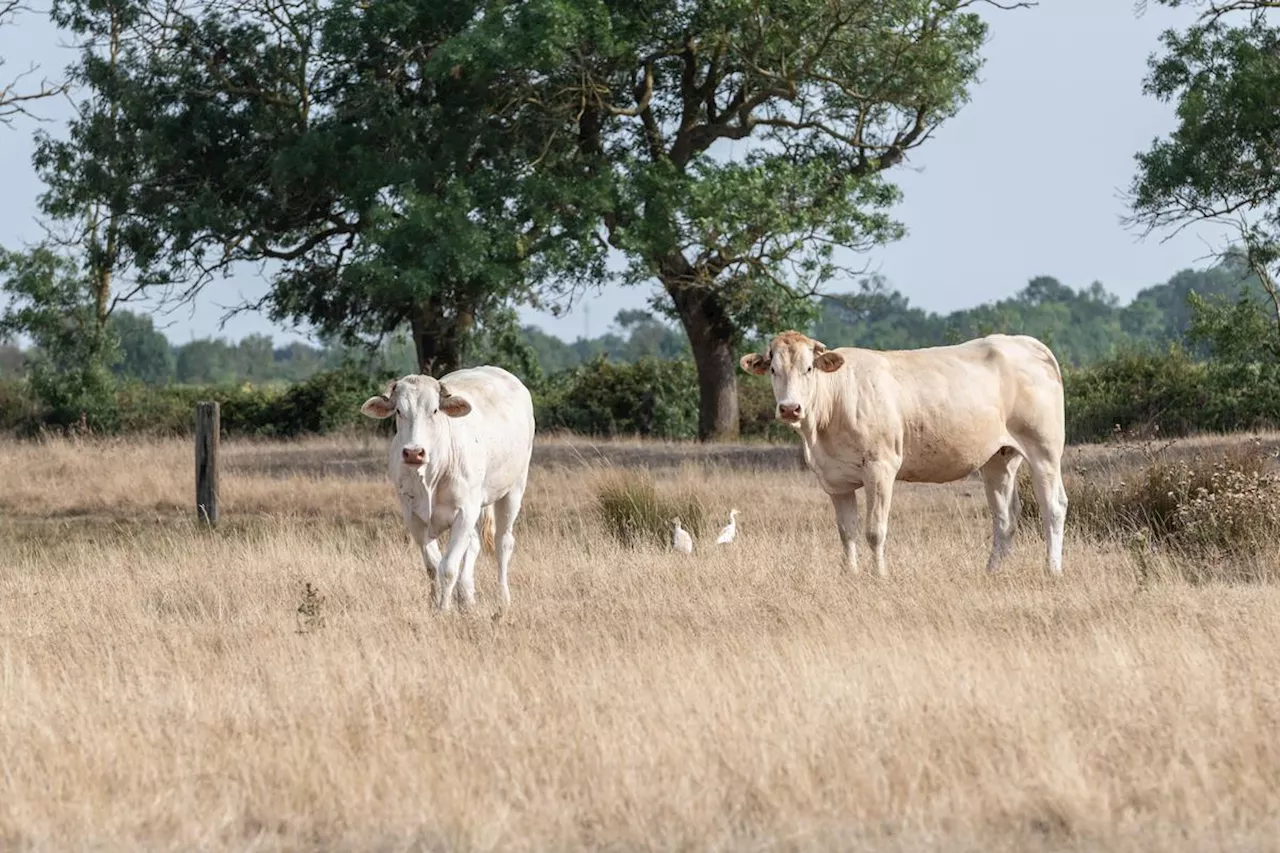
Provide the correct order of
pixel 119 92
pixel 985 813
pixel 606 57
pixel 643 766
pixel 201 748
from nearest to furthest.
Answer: pixel 985 813 → pixel 643 766 → pixel 201 748 → pixel 606 57 → pixel 119 92

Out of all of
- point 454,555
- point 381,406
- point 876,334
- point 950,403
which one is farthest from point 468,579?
point 876,334

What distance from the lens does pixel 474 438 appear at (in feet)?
36.0

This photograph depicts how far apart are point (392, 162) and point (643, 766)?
21.9 m

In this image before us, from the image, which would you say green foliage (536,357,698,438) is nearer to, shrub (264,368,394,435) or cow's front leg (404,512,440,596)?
shrub (264,368,394,435)

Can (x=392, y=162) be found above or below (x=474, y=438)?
above

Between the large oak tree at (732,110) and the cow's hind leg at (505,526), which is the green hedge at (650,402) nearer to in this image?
the large oak tree at (732,110)

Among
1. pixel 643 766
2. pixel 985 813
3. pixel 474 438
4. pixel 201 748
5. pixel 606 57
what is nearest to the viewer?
pixel 985 813

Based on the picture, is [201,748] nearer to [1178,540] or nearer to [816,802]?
[816,802]

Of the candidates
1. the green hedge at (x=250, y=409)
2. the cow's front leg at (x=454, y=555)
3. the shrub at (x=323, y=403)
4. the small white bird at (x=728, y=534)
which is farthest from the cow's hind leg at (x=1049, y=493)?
the shrub at (x=323, y=403)

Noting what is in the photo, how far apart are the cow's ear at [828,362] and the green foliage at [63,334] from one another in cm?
2744

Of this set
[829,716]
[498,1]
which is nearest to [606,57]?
[498,1]

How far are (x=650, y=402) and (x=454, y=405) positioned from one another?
80.2ft

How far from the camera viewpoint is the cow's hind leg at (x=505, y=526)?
38.1 feet

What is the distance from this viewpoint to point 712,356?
30156 millimetres
